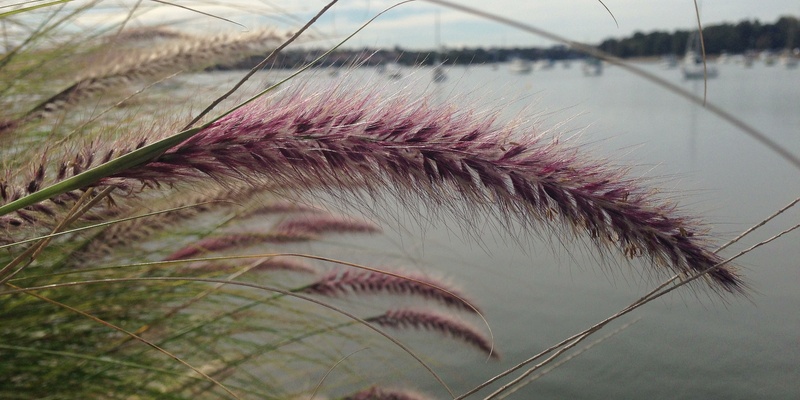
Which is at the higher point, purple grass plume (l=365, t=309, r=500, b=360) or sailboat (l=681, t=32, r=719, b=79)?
sailboat (l=681, t=32, r=719, b=79)

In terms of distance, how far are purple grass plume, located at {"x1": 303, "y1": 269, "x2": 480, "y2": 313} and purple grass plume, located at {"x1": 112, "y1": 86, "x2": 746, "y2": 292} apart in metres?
0.89

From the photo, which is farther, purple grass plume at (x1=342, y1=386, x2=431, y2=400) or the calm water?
the calm water

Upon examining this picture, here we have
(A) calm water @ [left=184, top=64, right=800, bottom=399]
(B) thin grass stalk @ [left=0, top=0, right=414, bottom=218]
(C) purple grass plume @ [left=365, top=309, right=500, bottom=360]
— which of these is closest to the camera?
(B) thin grass stalk @ [left=0, top=0, right=414, bottom=218]

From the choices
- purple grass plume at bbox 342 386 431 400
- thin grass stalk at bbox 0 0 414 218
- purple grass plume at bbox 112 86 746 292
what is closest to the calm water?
purple grass plume at bbox 112 86 746 292

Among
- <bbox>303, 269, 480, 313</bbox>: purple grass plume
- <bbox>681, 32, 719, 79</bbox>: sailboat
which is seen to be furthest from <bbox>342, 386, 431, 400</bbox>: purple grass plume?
<bbox>681, 32, 719, 79</bbox>: sailboat

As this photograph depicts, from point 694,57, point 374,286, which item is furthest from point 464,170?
point 694,57

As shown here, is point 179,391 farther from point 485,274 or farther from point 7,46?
point 485,274

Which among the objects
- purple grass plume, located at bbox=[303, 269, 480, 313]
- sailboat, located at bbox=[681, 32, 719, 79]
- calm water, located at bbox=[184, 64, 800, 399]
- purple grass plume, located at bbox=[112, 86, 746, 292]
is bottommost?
calm water, located at bbox=[184, 64, 800, 399]

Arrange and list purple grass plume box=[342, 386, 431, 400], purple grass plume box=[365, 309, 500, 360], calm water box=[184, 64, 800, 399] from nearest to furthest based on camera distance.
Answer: purple grass plume box=[342, 386, 431, 400] < purple grass plume box=[365, 309, 500, 360] < calm water box=[184, 64, 800, 399]

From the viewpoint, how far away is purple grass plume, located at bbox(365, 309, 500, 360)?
6.29 ft

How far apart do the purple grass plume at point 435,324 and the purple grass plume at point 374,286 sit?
13 cm

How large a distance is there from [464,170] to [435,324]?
3.83 ft

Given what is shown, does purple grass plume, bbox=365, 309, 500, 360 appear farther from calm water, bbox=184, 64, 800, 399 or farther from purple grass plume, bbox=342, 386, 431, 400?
purple grass plume, bbox=342, 386, 431, 400

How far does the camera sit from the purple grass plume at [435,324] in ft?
6.29
